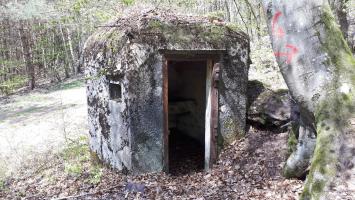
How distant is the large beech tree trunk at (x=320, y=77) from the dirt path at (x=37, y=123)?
641cm

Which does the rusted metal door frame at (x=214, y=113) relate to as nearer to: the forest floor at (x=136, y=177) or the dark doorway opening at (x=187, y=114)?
the forest floor at (x=136, y=177)

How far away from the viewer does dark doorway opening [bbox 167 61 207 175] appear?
760 cm

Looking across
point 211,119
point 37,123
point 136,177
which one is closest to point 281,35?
point 211,119

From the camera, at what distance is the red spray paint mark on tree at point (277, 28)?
2.93 meters

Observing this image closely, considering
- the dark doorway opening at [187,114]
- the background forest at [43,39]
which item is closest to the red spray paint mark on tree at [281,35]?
the dark doorway opening at [187,114]

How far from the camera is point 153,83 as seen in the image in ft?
18.2

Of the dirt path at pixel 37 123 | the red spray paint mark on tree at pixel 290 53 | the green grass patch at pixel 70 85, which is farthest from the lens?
the green grass patch at pixel 70 85

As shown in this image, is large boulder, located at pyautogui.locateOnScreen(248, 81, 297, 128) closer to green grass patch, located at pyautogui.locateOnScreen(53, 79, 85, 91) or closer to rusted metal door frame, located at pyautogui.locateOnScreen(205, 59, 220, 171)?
rusted metal door frame, located at pyautogui.locateOnScreen(205, 59, 220, 171)

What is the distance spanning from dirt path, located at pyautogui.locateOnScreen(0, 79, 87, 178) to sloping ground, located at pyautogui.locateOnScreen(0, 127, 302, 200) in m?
1.86

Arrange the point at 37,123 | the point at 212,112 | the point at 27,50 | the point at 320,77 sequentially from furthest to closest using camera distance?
the point at 27,50 < the point at 37,123 < the point at 212,112 < the point at 320,77

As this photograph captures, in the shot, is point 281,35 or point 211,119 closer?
point 281,35

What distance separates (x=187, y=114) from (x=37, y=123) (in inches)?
222

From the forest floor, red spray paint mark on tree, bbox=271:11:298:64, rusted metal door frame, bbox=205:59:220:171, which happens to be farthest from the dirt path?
red spray paint mark on tree, bbox=271:11:298:64

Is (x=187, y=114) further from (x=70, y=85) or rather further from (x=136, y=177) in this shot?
(x=70, y=85)
